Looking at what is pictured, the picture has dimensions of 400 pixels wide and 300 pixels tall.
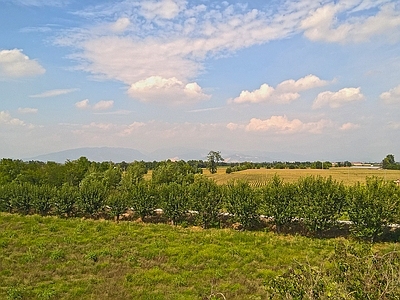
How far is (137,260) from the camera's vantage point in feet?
72.4

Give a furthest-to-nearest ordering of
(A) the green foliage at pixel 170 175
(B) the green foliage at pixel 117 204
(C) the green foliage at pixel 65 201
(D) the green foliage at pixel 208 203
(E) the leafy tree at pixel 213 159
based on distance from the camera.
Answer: (E) the leafy tree at pixel 213 159 < (A) the green foliage at pixel 170 175 < (C) the green foliage at pixel 65 201 < (B) the green foliage at pixel 117 204 < (D) the green foliage at pixel 208 203

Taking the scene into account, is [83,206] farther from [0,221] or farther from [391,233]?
[391,233]

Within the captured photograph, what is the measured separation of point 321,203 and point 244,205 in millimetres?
7378

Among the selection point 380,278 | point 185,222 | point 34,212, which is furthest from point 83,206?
point 380,278

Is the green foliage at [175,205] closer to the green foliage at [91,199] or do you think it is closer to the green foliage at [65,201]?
the green foliage at [91,199]

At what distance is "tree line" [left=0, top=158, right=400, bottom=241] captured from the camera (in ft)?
97.5

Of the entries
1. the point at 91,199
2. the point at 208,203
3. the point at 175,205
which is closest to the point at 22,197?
the point at 91,199

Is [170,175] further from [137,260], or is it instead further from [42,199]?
[137,260]

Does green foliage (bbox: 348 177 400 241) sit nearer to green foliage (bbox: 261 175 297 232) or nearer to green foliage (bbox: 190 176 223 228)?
green foliage (bbox: 261 175 297 232)

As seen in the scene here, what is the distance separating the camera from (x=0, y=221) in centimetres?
3412

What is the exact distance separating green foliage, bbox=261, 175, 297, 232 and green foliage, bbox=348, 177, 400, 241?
17.2 feet

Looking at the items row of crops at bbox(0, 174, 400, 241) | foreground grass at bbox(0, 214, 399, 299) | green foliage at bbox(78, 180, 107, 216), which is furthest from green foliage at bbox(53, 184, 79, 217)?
foreground grass at bbox(0, 214, 399, 299)

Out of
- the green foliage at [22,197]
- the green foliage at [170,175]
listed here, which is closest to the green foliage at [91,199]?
the green foliage at [22,197]

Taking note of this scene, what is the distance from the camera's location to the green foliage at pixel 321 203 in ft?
103
